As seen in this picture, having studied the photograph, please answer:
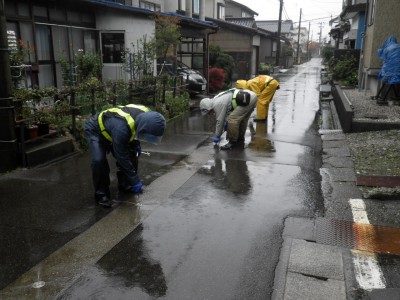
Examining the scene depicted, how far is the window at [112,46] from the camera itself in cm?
1387

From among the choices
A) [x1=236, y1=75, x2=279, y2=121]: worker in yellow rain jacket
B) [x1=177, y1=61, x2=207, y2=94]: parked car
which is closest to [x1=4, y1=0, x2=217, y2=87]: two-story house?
[x1=177, y1=61, x2=207, y2=94]: parked car

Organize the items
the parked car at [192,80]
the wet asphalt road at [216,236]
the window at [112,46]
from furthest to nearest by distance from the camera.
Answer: the parked car at [192,80] → the window at [112,46] → the wet asphalt road at [216,236]

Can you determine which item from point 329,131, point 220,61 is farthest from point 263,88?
point 220,61

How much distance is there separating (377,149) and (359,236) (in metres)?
4.06

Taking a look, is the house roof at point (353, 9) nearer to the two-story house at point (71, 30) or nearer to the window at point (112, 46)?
the two-story house at point (71, 30)

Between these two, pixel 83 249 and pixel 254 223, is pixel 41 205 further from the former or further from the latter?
pixel 254 223

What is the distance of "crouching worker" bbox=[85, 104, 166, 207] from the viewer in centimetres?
501

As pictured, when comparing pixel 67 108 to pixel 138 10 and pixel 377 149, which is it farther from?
pixel 138 10

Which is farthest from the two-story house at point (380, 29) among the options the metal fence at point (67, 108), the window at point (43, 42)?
the window at point (43, 42)

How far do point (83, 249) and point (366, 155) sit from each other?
233 inches

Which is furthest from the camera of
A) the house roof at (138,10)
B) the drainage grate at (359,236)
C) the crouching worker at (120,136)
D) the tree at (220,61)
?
the tree at (220,61)

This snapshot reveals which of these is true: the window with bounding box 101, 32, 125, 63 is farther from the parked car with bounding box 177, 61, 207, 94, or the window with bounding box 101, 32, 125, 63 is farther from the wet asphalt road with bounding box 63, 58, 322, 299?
the wet asphalt road with bounding box 63, 58, 322, 299

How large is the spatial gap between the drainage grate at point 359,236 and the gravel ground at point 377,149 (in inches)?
43.4

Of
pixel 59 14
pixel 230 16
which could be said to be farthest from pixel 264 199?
pixel 230 16
